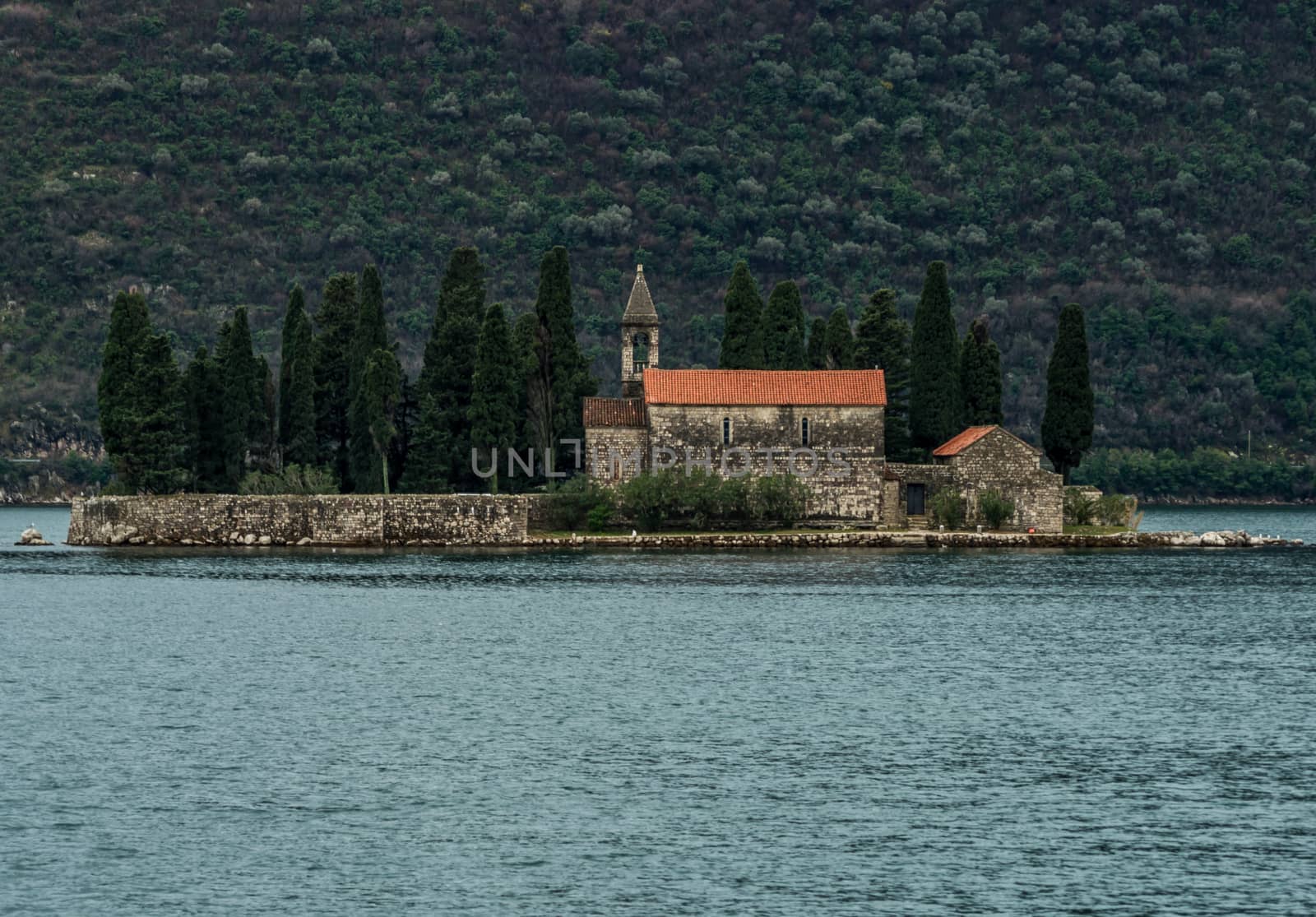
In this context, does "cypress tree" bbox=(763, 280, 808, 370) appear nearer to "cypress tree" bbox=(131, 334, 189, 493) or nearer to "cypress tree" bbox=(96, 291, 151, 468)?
"cypress tree" bbox=(131, 334, 189, 493)

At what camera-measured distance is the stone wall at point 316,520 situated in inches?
2918

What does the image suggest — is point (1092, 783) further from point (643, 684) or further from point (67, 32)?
point (67, 32)

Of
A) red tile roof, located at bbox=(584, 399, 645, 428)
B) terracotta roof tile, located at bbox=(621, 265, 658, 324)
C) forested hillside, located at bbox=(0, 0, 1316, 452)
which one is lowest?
red tile roof, located at bbox=(584, 399, 645, 428)

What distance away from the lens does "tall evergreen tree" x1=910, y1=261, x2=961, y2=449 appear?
78.1m

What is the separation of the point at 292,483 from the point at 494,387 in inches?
315

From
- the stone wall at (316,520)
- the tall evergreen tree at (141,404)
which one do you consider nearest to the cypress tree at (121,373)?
the tall evergreen tree at (141,404)

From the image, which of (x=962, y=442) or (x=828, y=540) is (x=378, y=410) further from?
(x=962, y=442)

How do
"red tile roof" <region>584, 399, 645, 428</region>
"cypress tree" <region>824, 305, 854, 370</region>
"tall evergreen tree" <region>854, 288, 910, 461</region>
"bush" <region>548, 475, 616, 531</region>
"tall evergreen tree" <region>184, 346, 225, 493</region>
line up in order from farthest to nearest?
"tall evergreen tree" <region>854, 288, 910, 461</region> < "cypress tree" <region>824, 305, 854, 370</region> < "tall evergreen tree" <region>184, 346, 225, 493</region> < "red tile roof" <region>584, 399, 645, 428</region> < "bush" <region>548, 475, 616, 531</region>

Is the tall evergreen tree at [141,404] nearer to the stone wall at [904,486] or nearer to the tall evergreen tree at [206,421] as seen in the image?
the tall evergreen tree at [206,421]

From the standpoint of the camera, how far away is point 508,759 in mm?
34812

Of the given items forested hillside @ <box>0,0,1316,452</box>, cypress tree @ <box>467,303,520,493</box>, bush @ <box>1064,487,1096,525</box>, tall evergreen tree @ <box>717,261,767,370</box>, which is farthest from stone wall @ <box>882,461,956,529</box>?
forested hillside @ <box>0,0,1316,452</box>

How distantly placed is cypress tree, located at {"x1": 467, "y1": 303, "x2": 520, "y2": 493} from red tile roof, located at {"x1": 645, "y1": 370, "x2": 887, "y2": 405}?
196 inches

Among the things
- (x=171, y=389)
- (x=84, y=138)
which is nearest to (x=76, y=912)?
(x=171, y=389)

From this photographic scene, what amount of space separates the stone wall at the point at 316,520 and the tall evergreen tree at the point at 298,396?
385cm
